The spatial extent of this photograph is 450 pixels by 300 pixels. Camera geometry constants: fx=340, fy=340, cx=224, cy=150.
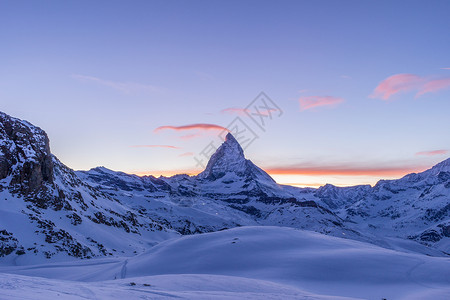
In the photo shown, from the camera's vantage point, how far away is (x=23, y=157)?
80.1 m

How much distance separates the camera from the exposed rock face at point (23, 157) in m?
74.2

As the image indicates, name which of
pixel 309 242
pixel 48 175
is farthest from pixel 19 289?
pixel 48 175

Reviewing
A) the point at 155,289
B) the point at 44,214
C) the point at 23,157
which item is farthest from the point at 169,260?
the point at 23,157

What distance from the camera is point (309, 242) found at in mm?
40281

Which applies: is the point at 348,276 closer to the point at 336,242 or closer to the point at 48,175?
the point at 336,242

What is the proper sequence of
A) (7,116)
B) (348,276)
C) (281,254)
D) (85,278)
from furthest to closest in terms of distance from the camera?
(7,116) → (281,254) → (85,278) → (348,276)

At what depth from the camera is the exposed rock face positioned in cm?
7419

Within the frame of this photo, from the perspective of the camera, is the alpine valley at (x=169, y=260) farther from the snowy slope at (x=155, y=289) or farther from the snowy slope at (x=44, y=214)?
the snowy slope at (x=44, y=214)

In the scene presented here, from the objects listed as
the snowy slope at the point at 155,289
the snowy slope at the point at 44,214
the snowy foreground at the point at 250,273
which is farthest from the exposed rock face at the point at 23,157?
the snowy slope at the point at 155,289

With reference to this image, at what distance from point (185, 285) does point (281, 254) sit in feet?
49.2

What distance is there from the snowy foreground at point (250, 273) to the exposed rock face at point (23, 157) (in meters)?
43.8

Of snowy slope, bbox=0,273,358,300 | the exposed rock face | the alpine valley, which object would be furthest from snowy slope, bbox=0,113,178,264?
snowy slope, bbox=0,273,358,300

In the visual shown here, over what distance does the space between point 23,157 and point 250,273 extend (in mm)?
70587

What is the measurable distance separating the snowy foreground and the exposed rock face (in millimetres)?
43769
